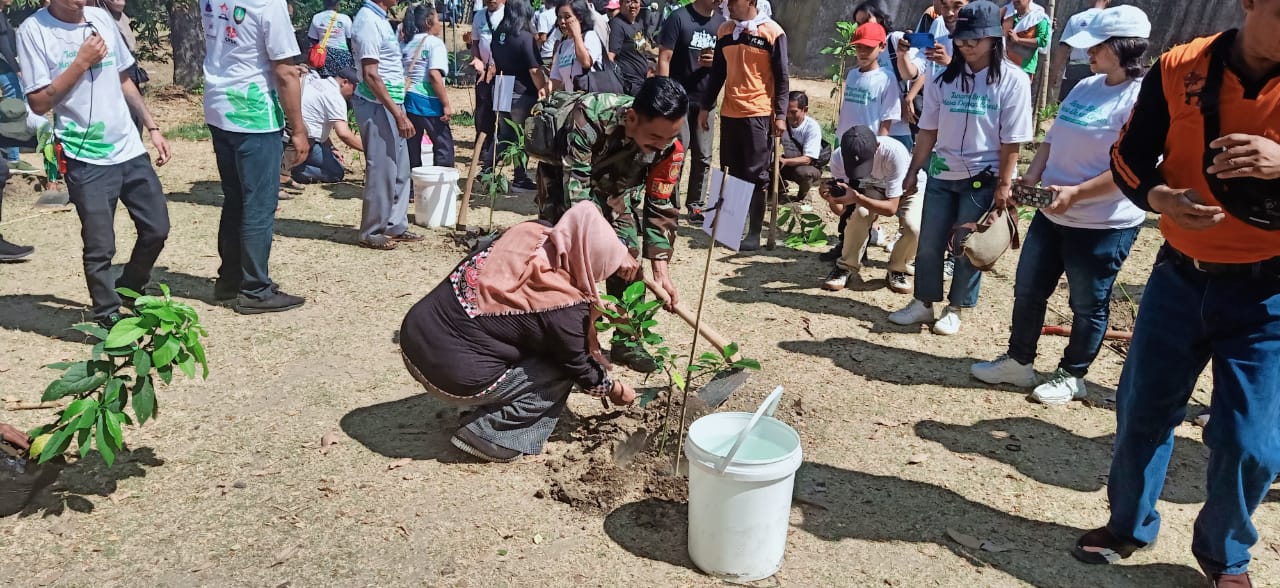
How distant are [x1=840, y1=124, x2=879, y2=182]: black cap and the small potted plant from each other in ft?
12.9

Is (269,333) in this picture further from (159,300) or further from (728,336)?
(728,336)

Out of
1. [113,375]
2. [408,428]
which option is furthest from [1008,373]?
[113,375]

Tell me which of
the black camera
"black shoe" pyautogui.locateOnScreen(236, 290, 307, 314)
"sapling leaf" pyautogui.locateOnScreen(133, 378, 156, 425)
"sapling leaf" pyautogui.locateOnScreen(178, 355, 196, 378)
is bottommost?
"black shoe" pyautogui.locateOnScreen(236, 290, 307, 314)

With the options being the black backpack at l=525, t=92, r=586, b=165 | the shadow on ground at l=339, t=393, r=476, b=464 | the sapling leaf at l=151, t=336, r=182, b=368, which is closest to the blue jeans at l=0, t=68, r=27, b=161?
the shadow on ground at l=339, t=393, r=476, b=464

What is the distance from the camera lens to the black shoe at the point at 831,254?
6914 mm

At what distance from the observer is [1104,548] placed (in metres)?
3.39

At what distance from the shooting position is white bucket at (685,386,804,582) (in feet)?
9.62

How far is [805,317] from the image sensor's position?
19.6 feet

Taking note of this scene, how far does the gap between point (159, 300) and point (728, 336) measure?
3107 millimetres

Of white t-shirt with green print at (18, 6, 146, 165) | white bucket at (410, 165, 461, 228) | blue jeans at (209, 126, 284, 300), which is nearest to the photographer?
white t-shirt with green print at (18, 6, 146, 165)

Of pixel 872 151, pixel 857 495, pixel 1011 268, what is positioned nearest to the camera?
pixel 857 495

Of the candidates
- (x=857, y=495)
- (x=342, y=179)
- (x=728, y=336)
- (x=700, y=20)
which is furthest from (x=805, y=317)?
(x=342, y=179)

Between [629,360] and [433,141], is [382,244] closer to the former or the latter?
[433,141]

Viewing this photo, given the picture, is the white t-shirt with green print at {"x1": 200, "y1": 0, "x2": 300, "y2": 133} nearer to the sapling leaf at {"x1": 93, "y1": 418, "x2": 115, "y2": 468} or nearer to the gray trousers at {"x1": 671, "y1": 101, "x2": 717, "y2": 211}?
the sapling leaf at {"x1": 93, "y1": 418, "x2": 115, "y2": 468}
